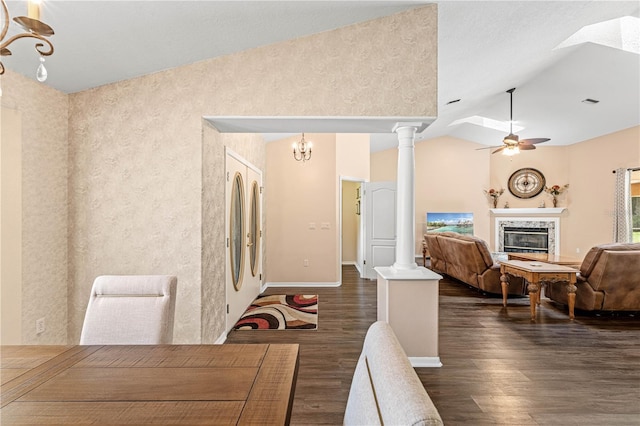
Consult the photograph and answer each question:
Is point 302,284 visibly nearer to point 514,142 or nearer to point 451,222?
point 514,142

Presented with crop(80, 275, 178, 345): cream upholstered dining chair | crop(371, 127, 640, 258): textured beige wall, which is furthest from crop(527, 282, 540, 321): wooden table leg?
crop(371, 127, 640, 258): textured beige wall

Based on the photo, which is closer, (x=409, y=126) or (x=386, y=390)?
(x=386, y=390)

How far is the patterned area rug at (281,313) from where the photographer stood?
3.88 m

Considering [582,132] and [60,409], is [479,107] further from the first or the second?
[60,409]

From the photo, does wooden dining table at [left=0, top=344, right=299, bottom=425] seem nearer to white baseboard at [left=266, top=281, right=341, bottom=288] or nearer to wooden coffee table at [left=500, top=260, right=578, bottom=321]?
wooden coffee table at [left=500, top=260, right=578, bottom=321]

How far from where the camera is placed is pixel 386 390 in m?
0.65

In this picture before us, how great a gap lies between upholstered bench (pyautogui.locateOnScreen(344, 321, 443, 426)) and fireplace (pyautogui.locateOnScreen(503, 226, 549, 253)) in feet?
31.2

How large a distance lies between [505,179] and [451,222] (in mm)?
1950

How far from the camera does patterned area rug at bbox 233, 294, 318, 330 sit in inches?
153

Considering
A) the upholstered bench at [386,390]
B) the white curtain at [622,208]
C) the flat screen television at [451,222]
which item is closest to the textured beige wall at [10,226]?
the upholstered bench at [386,390]

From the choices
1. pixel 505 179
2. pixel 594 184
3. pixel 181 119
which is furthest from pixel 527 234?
pixel 181 119

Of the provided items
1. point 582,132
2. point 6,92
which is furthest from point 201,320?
point 582,132

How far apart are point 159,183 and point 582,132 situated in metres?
8.94

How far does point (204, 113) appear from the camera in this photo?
2805 millimetres
